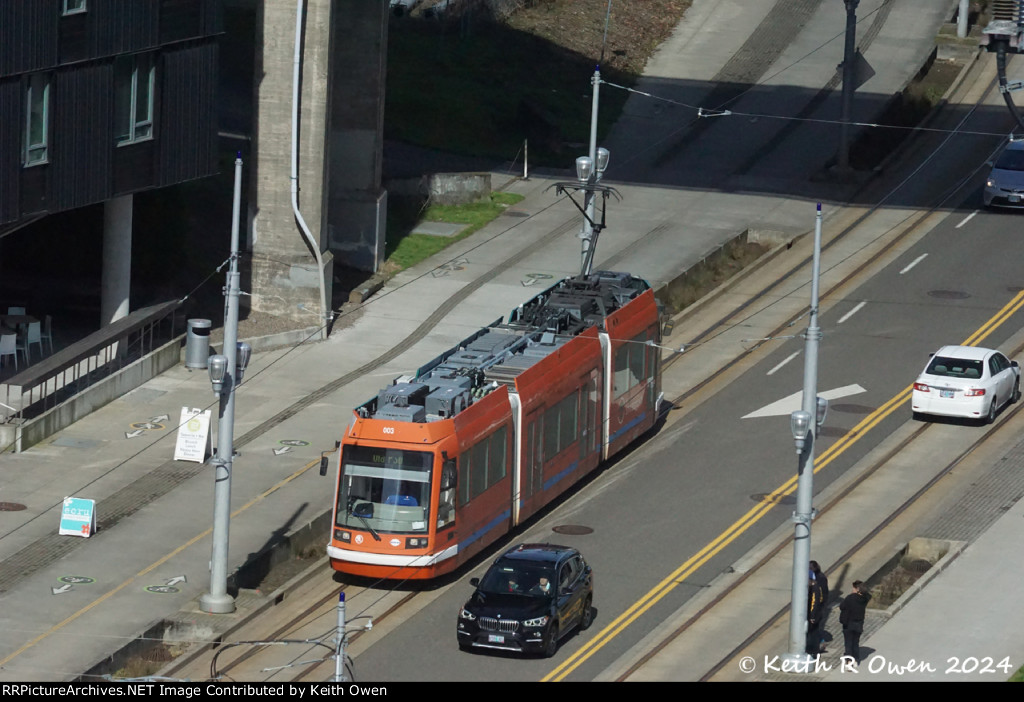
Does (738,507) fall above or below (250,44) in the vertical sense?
below

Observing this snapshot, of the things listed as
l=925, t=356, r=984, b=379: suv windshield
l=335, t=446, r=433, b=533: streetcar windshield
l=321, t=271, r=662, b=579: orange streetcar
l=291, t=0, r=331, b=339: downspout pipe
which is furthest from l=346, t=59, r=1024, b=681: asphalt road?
l=291, t=0, r=331, b=339: downspout pipe

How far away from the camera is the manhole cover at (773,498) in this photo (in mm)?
38500

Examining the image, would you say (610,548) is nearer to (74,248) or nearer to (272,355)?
(272,355)

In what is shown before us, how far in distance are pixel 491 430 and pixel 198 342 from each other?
1232 centimetres

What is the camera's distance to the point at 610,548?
1431 inches

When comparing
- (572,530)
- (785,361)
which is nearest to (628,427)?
(572,530)

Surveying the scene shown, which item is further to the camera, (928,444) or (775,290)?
(775,290)

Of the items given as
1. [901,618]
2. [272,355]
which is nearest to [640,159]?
[272,355]

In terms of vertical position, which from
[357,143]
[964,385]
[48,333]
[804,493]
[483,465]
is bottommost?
[48,333]

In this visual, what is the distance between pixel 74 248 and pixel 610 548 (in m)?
21.6

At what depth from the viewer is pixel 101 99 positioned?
4388cm

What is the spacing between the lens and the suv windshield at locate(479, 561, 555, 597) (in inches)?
1232

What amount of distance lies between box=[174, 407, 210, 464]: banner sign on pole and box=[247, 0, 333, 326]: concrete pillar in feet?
32.2

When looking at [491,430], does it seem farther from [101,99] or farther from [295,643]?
[101,99]
